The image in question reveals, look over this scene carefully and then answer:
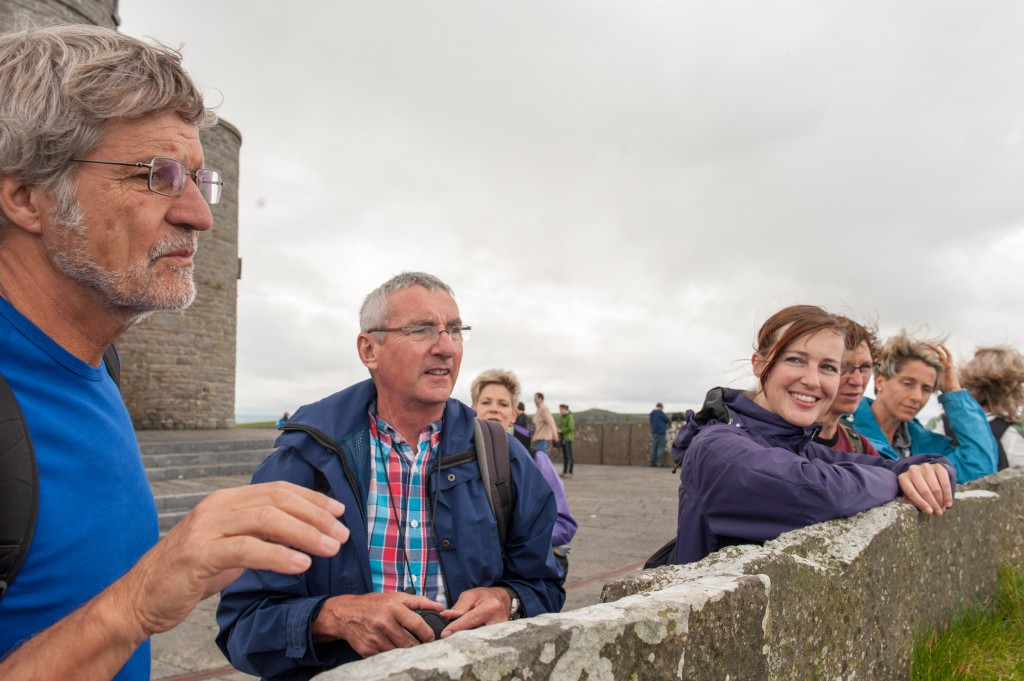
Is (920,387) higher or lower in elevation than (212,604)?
higher

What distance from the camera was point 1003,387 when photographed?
4867 mm

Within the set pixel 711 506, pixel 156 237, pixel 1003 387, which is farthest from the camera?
pixel 1003 387

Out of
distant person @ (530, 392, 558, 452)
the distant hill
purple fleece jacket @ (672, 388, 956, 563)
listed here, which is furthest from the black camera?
the distant hill

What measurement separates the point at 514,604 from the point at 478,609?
0.23m

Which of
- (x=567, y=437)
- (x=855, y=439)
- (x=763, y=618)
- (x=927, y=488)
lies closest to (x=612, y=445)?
(x=567, y=437)

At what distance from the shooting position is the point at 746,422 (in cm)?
259

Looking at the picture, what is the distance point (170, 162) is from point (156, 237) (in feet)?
0.53

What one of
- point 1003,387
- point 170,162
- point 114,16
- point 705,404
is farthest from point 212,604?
point 114,16

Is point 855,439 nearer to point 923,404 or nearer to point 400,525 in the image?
point 923,404

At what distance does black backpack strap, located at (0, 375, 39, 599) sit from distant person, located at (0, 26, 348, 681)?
0.04ft

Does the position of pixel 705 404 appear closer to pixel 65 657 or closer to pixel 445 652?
pixel 445 652

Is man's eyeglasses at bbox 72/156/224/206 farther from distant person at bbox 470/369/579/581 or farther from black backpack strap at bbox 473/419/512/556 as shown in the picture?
distant person at bbox 470/369/579/581

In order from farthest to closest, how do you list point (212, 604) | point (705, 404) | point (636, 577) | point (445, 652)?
1. point (212, 604)
2. point (705, 404)
3. point (636, 577)
4. point (445, 652)

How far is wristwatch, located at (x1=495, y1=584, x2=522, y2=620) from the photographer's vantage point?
225cm
